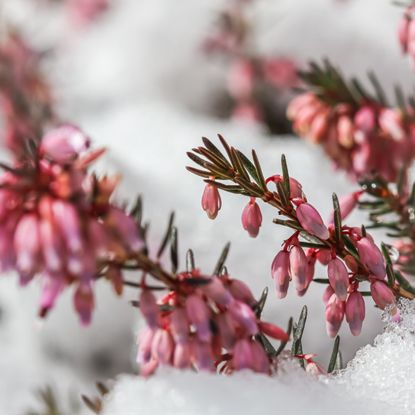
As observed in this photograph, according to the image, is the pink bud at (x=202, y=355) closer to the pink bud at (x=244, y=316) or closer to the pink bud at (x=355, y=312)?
the pink bud at (x=244, y=316)

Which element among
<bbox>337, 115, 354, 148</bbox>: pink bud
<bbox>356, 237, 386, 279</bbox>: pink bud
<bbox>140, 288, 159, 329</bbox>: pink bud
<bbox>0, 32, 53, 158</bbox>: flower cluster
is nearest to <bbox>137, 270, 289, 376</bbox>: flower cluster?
<bbox>140, 288, 159, 329</bbox>: pink bud

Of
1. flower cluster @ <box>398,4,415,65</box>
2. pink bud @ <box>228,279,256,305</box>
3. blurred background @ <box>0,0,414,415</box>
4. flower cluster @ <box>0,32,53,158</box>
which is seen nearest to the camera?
pink bud @ <box>228,279,256,305</box>

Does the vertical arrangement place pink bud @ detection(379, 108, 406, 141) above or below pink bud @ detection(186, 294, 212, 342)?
above

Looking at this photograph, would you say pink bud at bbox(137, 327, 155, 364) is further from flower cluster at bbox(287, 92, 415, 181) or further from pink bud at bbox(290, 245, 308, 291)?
flower cluster at bbox(287, 92, 415, 181)

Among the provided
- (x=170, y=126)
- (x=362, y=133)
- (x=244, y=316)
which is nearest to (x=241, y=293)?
(x=244, y=316)

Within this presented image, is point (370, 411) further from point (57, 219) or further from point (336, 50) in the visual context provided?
point (336, 50)

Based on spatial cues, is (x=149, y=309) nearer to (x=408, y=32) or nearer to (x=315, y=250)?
(x=315, y=250)

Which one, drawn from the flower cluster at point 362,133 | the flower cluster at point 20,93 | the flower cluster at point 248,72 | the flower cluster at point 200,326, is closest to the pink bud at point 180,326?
the flower cluster at point 200,326
